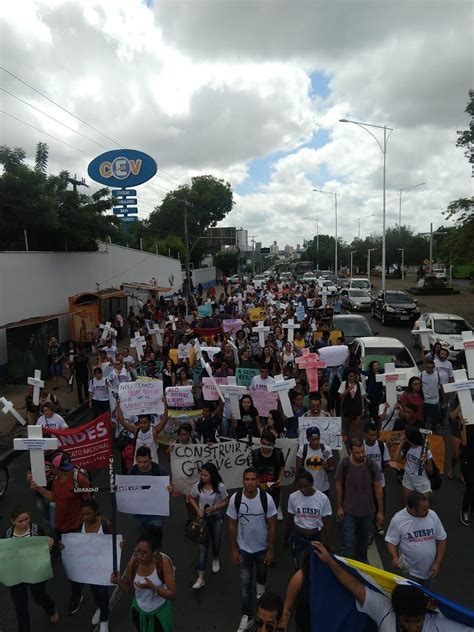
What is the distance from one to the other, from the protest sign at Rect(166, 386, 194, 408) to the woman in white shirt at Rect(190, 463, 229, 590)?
3.83 metres

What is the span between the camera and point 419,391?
27.5 ft

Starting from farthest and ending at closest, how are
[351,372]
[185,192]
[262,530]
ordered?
[185,192]
[351,372]
[262,530]

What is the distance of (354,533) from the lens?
5309 mm

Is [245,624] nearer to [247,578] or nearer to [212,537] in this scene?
[247,578]

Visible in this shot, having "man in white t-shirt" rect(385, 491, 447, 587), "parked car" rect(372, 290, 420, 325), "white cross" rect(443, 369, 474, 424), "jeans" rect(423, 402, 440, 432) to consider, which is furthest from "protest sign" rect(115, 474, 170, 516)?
"parked car" rect(372, 290, 420, 325)

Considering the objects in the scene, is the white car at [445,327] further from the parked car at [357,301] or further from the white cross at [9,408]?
the parked car at [357,301]

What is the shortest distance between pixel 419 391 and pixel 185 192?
61.5 m

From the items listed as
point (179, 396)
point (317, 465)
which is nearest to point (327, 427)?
point (317, 465)

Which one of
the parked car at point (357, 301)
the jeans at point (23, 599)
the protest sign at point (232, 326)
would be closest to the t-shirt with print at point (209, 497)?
the jeans at point (23, 599)

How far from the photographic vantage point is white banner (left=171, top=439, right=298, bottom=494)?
243 inches

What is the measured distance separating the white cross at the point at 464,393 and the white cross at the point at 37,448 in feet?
17.4

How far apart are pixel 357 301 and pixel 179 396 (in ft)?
79.7

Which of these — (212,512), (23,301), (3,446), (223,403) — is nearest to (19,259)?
(23,301)

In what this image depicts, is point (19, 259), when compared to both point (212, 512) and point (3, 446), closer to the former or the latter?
point (3, 446)
